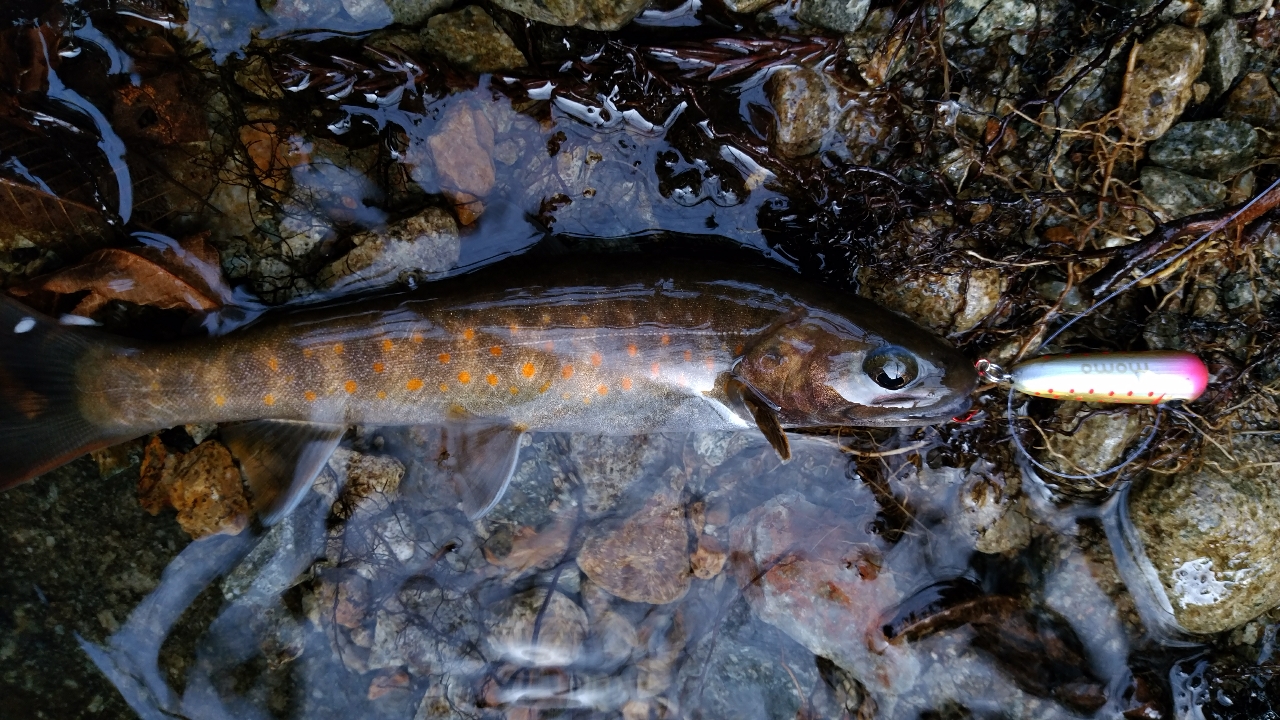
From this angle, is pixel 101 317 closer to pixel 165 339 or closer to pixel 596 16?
pixel 165 339

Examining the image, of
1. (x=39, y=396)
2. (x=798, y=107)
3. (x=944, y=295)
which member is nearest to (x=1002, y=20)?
(x=798, y=107)

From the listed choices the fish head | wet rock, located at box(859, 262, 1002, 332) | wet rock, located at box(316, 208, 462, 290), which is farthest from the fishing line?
wet rock, located at box(316, 208, 462, 290)

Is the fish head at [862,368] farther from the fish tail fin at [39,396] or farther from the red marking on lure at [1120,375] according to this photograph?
the fish tail fin at [39,396]

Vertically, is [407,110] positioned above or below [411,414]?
above

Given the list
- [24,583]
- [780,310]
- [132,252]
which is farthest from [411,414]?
[24,583]

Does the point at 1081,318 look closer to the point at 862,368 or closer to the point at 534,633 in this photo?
the point at 862,368

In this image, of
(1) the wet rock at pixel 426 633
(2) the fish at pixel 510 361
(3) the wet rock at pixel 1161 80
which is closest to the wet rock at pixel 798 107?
(2) the fish at pixel 510 361
